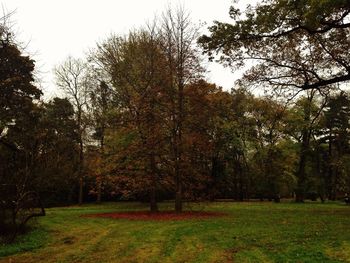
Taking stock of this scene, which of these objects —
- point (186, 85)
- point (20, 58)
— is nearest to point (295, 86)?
point (186, 85)

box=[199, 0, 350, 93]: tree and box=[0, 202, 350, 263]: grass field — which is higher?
box=[199, 0, 350, 93]: tree

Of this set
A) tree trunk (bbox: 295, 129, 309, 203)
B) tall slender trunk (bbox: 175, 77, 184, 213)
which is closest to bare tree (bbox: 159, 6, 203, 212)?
tall slender trunk (bbox: 175, 77, 184, 213)

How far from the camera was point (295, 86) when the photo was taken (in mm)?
18641

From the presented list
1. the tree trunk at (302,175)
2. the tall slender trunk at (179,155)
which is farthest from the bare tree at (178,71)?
the tree trunk at (302,175)

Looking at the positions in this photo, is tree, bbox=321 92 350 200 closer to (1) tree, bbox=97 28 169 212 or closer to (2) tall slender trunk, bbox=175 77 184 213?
(2) tall slender trunk, bbox=175 77 184 213

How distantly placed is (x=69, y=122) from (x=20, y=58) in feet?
75.5

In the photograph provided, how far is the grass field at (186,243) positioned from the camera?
10555mm

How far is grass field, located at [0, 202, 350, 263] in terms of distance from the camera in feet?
34.6

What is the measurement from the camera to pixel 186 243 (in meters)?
12.6

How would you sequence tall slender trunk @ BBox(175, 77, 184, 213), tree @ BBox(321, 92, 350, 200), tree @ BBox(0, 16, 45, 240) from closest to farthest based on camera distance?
1. tree @ BBox(0, 16, 45, 240)
2. tall slender trunk @ BBox(175, 77, 184, 213)
3. tree @ BBox(321, 92, 350, 200)

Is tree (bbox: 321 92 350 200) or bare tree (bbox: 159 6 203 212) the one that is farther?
tree (bbox: 321 92 350 200)

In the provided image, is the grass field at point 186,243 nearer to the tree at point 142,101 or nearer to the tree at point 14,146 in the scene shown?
the tree at point 14,146

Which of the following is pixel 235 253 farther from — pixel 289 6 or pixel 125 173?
pixel 125 173

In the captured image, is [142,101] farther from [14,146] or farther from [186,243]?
[186,243]
